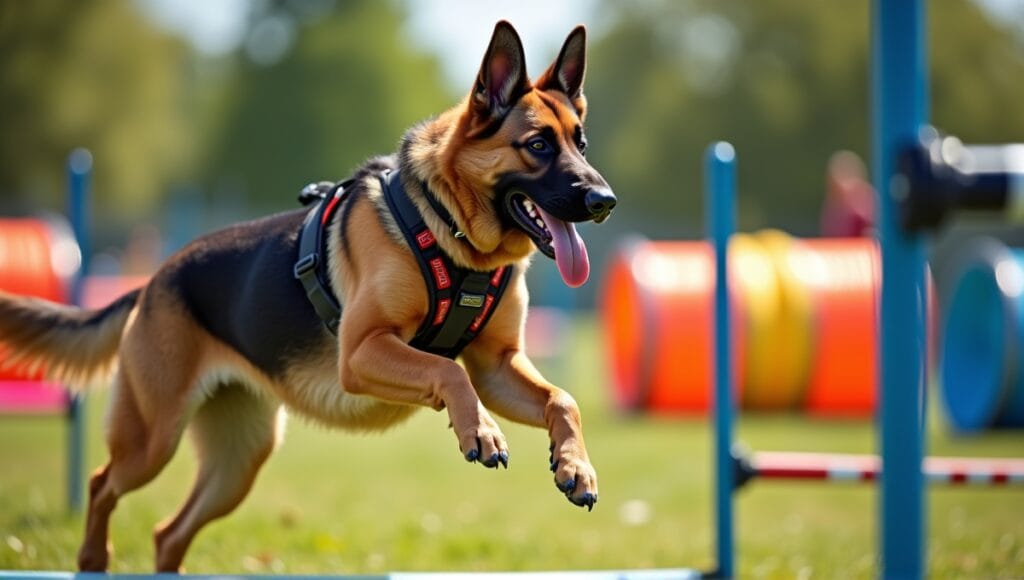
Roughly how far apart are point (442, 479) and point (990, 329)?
19.9 ft

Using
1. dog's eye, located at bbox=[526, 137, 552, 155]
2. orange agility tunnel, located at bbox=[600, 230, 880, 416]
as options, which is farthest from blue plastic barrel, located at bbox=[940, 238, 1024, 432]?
dog's eye, located at bbox=[526, 137, 552, 155]

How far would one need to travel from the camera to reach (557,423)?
356 cm

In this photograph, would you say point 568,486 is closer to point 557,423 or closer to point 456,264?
point 557,423

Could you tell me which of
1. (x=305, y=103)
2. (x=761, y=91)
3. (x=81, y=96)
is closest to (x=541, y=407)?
(x=81, y=96)

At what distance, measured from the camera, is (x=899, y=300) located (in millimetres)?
2529

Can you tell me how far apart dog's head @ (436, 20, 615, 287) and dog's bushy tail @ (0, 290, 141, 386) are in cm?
187

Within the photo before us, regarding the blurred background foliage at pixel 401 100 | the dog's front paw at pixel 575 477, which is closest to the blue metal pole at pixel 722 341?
the dog's front paw at pixel 575 477

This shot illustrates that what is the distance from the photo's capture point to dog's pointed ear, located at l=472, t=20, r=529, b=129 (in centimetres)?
369

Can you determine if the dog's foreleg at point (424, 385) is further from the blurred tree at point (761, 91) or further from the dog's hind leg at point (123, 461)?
the blurred tree at point (761, 91)

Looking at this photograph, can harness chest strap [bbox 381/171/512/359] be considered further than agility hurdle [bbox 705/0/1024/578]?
Yes

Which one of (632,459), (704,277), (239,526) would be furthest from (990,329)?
(239,526)

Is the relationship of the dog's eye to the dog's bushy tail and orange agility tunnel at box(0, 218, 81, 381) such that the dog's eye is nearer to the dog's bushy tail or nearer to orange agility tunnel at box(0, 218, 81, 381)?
the dog's bushy tail

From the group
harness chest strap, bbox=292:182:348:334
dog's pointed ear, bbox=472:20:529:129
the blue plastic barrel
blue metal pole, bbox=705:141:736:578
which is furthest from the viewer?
the blue plastic barrel

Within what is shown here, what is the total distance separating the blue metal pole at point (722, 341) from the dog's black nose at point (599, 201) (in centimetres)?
143
